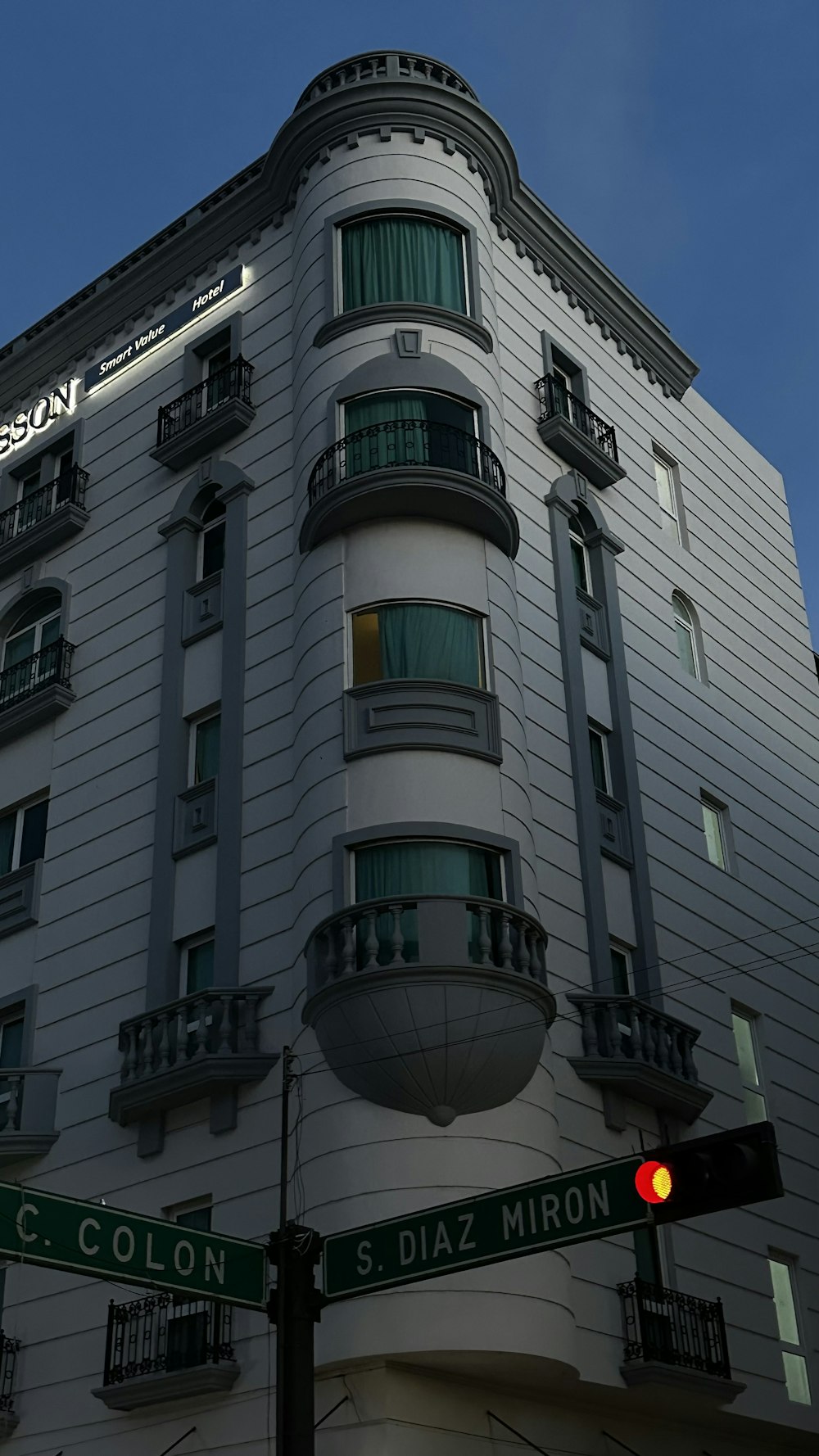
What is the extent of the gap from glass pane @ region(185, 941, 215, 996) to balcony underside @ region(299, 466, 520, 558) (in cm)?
647

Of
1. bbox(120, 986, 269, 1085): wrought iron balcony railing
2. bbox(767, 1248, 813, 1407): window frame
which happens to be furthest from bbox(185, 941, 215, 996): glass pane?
bbox(767, 1248, 813, 1407): window frame

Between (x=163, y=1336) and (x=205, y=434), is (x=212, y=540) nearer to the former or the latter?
(x=205, y=434)

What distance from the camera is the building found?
65.1 ft

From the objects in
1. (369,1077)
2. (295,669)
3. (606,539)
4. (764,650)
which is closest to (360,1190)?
(369,1077)

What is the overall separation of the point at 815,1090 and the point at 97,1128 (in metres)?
12.8

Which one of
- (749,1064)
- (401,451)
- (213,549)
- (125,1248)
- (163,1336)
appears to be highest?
(213,549)

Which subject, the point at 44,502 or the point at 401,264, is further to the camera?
the point at 44,502

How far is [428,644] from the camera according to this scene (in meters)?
22.9

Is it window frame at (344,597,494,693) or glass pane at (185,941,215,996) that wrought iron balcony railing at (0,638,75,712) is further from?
window frame at (344,597,494,693)

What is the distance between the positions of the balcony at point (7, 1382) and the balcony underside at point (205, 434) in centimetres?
1511

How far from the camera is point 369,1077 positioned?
1962cm

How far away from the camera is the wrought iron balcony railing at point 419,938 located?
65.9 ft

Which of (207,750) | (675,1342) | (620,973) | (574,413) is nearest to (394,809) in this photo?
(207,750)

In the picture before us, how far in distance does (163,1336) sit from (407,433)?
1362cm
